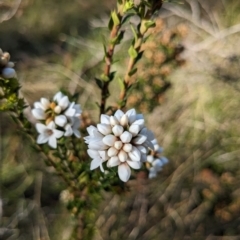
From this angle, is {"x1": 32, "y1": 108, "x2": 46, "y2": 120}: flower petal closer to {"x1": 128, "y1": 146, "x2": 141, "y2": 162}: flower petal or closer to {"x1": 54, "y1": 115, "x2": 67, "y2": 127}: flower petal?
{"x1": 54, "y1": 115, "x2": 67, "y2": 127}: flower petal

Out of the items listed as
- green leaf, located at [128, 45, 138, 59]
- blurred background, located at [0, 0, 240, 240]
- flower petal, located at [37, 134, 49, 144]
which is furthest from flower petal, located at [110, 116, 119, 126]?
blurred background, located at [0, 0, 240, 240]

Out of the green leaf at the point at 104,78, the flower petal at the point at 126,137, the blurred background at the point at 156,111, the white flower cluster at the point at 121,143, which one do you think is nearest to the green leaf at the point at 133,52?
the green leaf at the point at 104,78

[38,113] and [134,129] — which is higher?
[134,129]

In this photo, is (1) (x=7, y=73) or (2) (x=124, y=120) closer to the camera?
(2) (x=124, y=120)

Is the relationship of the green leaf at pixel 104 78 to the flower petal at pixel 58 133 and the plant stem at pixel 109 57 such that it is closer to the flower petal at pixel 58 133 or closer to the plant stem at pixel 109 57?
the plant stem at pixel 109 57

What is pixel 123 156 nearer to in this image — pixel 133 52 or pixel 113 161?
pixel 113 161

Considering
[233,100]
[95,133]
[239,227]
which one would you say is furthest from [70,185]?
[233,100]

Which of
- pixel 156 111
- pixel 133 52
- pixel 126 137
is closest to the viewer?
pixel 126 137

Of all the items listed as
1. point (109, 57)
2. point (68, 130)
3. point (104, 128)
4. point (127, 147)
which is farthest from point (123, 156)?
point (109, 57)
